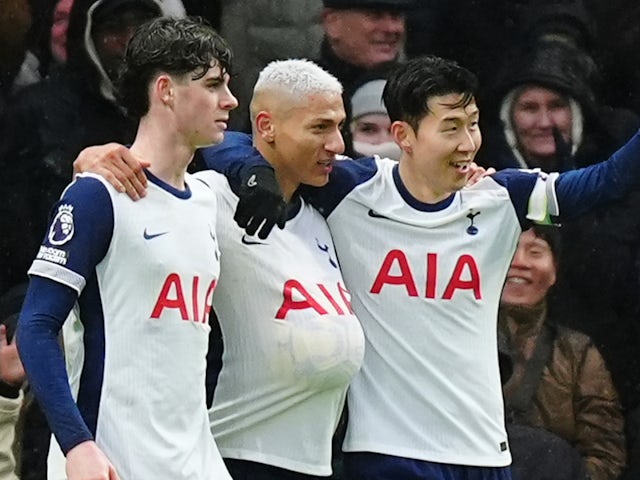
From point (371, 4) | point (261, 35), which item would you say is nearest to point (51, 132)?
point (261, 35)

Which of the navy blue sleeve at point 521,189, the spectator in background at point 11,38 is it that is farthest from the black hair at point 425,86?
the spectator in background at point 11,38

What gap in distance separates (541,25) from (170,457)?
2951 millimetres

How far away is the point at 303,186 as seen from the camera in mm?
5211

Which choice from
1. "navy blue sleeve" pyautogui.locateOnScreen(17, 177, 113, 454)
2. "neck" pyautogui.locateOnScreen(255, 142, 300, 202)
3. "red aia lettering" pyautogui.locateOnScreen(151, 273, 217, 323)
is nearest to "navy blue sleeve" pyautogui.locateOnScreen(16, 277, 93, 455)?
"navy blue sleeve" pyautogui.locateOnScreen(17, 177, 113, 454)

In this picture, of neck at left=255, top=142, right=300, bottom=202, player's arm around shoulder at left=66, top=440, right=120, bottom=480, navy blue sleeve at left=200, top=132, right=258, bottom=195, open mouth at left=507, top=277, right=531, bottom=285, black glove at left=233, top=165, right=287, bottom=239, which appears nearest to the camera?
player's arm around shoulder at left=66, top=440, right=120, bottom=480

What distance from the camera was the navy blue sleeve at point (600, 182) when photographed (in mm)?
5180

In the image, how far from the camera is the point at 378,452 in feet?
16.9

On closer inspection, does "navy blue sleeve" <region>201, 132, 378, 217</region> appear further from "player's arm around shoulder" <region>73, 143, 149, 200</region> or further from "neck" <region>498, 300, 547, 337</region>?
"neck" <region>498, 300, 547, 337</region>

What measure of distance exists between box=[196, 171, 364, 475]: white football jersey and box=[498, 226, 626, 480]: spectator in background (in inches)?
70.7

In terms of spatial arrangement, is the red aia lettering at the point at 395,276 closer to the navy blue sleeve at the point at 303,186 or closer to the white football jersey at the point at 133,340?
the navy blue sleeve at the point at 303,186

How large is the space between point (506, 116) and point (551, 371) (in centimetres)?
91

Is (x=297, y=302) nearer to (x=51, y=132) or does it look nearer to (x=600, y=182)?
(x=600, y=182)

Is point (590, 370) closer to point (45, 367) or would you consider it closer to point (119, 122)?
point (119, 122)

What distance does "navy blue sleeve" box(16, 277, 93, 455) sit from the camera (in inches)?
167
